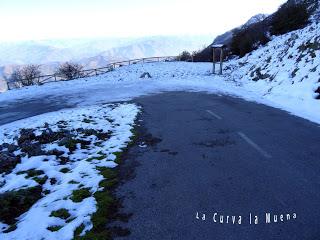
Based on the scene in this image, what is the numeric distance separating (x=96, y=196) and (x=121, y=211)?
805 mm

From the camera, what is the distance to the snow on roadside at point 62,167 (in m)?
4.82

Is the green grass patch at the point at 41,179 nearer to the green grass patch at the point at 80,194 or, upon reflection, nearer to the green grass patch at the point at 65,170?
the green grass patch at the point at 65,170

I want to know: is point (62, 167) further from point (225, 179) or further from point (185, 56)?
point (185, 56)

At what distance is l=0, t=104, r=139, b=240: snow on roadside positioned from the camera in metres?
4.82

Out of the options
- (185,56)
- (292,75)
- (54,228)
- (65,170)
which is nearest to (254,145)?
(65,170)

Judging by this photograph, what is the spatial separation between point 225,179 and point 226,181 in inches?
3.8

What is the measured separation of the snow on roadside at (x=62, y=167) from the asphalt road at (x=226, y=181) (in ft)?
2.59

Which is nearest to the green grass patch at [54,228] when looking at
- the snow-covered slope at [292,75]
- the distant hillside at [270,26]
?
the snow-covered slope at [292,75]

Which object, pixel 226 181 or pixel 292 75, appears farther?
pixel 292 75

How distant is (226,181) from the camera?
581cm

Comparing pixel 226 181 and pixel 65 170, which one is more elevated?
pixel 226 181

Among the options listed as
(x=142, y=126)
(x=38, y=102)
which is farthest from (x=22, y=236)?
(x=38, y=102)

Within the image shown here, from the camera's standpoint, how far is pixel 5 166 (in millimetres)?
7664

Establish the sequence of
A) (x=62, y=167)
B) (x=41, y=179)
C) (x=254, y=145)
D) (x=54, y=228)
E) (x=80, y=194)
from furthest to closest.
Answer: (x=254, y=145)
(x=62, y=167)
(x=41, y=179)
(x=80, y=194)
(x=54, y=228)
